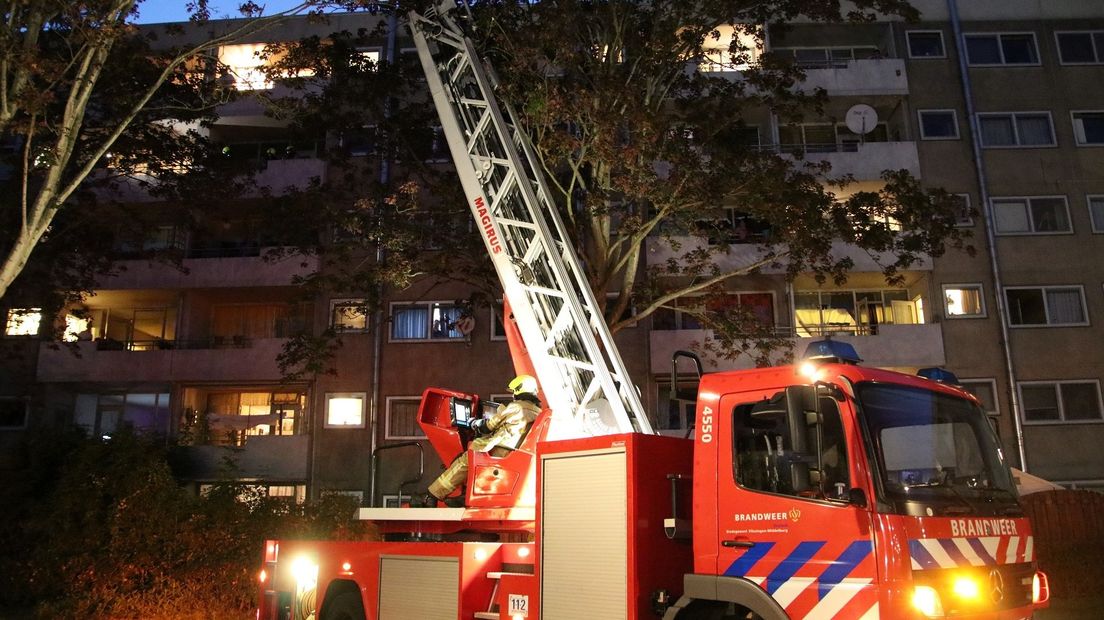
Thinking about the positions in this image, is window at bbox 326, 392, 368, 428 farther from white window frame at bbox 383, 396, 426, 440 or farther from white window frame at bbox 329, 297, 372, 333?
white window frame at bbox 329, 297, 372, 333

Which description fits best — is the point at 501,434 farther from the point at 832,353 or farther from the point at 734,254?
the point at 734,254

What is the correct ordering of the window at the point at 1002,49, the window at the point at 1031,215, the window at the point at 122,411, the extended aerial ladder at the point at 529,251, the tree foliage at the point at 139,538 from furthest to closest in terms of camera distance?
the window at the point at 1002,49 < the window at the point at 122,411 < the window at the point at 1031,215 < the tree foliage at the point at 139,538 < the extended aerial ladder at the point at 529,251

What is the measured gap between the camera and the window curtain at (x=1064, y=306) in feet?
79.7

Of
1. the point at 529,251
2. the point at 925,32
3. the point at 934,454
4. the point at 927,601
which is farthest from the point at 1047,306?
the point at 927,601

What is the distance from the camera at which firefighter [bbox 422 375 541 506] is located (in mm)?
7812

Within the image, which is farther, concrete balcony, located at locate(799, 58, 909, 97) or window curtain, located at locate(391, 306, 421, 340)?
concrete balcony, located at locate(799, 58, 909, 97)

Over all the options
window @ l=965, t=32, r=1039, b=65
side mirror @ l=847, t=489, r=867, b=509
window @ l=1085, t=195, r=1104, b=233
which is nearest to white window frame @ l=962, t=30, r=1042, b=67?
window @ l=965, t=32, r=1039, b=65

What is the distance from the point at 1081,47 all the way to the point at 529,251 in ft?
82.8

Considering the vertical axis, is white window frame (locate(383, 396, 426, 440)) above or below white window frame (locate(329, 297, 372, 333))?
below

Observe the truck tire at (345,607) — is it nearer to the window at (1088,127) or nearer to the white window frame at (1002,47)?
the white window frame at (1002,47)

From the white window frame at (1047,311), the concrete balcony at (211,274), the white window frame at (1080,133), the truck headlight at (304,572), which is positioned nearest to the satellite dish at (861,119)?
the white window frame at (1047,311)

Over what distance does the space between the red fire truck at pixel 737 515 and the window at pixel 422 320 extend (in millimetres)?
16411

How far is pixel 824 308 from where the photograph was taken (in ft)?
83.7

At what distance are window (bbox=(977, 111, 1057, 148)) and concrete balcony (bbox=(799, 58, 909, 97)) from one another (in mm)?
2772
